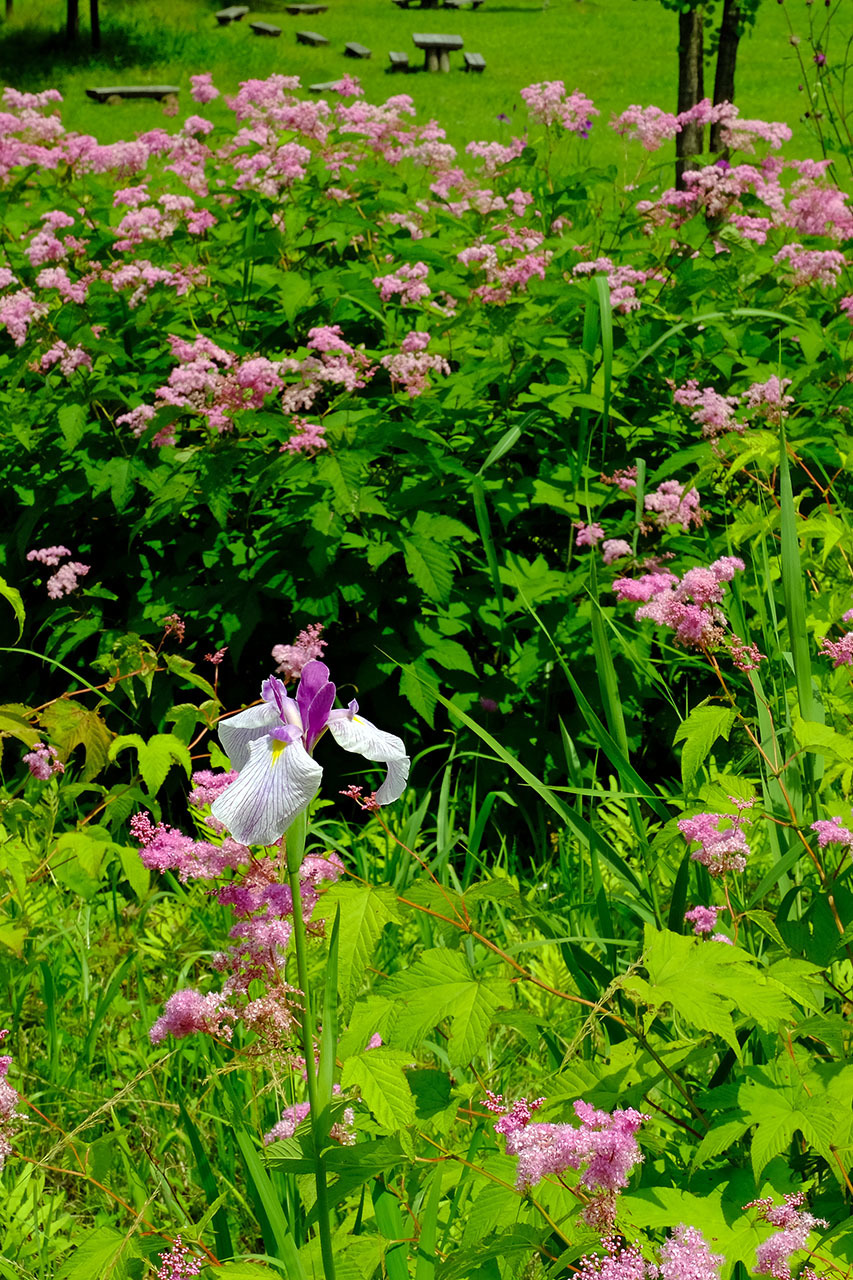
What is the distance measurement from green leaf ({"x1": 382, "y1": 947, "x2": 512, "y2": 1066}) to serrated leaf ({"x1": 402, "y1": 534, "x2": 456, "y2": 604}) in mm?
1578

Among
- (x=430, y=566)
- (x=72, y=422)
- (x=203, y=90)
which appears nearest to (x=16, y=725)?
(x=430, y=566)

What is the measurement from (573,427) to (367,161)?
2.02 m

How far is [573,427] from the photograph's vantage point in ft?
11.1

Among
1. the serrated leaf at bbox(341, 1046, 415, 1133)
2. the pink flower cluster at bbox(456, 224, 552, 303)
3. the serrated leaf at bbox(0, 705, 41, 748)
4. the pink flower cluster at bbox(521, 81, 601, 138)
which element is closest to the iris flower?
the serrated leaf at bbox(341, 1046, 415, 1133)

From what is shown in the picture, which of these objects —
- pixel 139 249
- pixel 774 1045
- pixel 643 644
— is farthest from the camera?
pixel 139 249

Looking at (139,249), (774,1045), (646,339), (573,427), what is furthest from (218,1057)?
(139,249)

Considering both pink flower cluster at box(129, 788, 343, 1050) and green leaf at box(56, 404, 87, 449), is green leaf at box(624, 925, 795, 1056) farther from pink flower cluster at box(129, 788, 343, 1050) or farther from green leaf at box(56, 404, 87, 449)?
green leaf at box(56, 404, 87, 449)

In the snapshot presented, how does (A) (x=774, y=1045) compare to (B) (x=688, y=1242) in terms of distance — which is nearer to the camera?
(B) (x=688, y=1242)

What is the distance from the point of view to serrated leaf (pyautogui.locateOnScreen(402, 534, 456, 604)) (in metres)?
2.78

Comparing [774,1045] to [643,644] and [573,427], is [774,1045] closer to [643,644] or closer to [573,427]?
[643,644]

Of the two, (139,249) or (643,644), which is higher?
(139,249)

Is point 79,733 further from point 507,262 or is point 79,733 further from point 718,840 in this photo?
point 507,262

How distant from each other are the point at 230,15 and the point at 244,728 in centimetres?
2660

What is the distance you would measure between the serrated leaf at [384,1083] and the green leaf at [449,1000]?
1.1 inches
